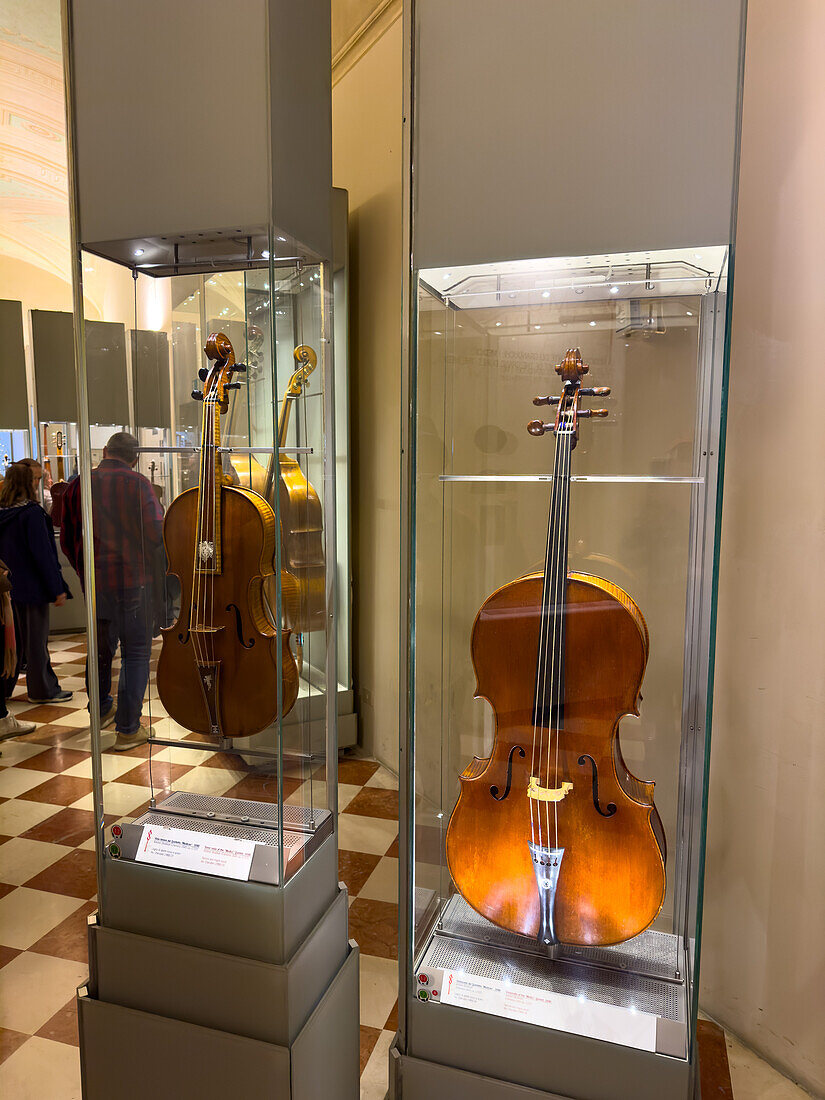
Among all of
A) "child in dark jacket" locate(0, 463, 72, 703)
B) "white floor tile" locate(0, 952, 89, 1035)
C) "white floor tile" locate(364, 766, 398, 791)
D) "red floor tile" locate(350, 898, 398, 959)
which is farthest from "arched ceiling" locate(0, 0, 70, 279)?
"red floor tile" locate(350, 898, 398, 959)

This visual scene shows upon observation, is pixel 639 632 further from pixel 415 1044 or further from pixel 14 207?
pixel 14 207

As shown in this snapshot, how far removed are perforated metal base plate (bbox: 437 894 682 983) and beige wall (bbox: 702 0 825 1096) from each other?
59 centimetres

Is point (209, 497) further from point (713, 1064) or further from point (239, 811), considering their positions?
point (713, 1064)

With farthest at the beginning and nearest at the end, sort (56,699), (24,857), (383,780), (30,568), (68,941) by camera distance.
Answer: (56,699) < (30,568) < (383,780) < (24,857) < (68,941)

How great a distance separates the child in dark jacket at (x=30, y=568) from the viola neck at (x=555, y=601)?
4.04 m

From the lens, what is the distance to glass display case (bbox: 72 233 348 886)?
5.20 feet

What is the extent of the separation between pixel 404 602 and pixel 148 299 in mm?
883

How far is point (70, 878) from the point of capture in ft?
9.04

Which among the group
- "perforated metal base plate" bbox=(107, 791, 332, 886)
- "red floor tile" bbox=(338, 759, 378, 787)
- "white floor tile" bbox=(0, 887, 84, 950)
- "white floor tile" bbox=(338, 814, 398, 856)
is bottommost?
"white floor tile" bbox=(0, 887, 84, 950)

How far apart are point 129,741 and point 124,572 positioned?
39 centimetres

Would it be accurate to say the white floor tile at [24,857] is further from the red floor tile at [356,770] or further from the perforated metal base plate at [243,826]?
the perforated metal base plate at [243,826]

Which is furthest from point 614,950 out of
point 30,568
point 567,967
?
point 30,568

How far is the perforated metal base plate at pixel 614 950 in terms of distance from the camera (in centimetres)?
139

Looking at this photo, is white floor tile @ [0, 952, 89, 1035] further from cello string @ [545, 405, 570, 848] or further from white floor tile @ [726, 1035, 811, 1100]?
white floor tile @ [726, 1035, 811, 1100]
